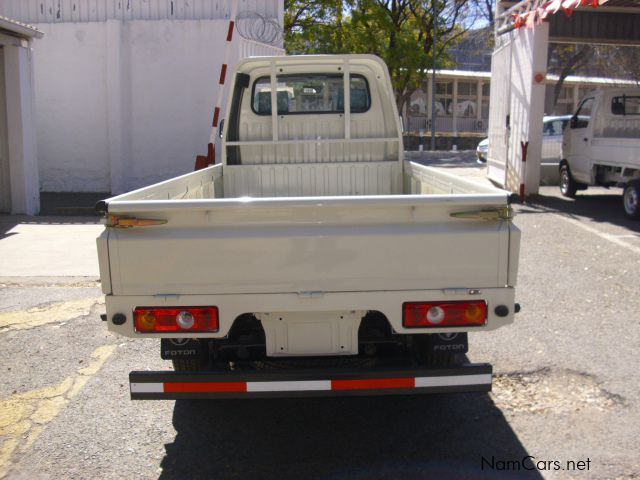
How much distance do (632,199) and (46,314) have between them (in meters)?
8.93

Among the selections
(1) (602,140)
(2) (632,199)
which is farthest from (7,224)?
(1) (602,140)

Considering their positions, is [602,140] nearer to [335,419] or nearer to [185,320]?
[335,419]

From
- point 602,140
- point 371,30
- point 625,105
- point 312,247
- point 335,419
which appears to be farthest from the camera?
point 371,30

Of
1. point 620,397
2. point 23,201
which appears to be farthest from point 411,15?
point 620,397

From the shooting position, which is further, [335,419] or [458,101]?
[458,101]

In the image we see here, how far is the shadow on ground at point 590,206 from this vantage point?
1086cm

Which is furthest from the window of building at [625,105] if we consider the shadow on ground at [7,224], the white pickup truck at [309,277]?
the shadow on ground at [7,224]

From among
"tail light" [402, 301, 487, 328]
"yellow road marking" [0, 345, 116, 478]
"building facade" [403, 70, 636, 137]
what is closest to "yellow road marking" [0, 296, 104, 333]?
"yellow road marking" [0, 345, 116, 478]

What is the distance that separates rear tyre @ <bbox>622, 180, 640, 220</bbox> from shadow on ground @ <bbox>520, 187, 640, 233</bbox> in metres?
0.14

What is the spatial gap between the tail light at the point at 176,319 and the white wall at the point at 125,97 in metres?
10.4

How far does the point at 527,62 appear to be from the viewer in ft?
41.5

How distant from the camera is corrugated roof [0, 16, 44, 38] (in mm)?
10219

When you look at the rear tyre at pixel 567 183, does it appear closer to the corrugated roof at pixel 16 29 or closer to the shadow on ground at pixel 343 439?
the shadow on ground at pixel 343 439

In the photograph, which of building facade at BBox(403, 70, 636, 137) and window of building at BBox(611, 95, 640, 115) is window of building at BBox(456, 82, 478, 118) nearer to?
building facade at BBox(403, 70, 636, 137)
